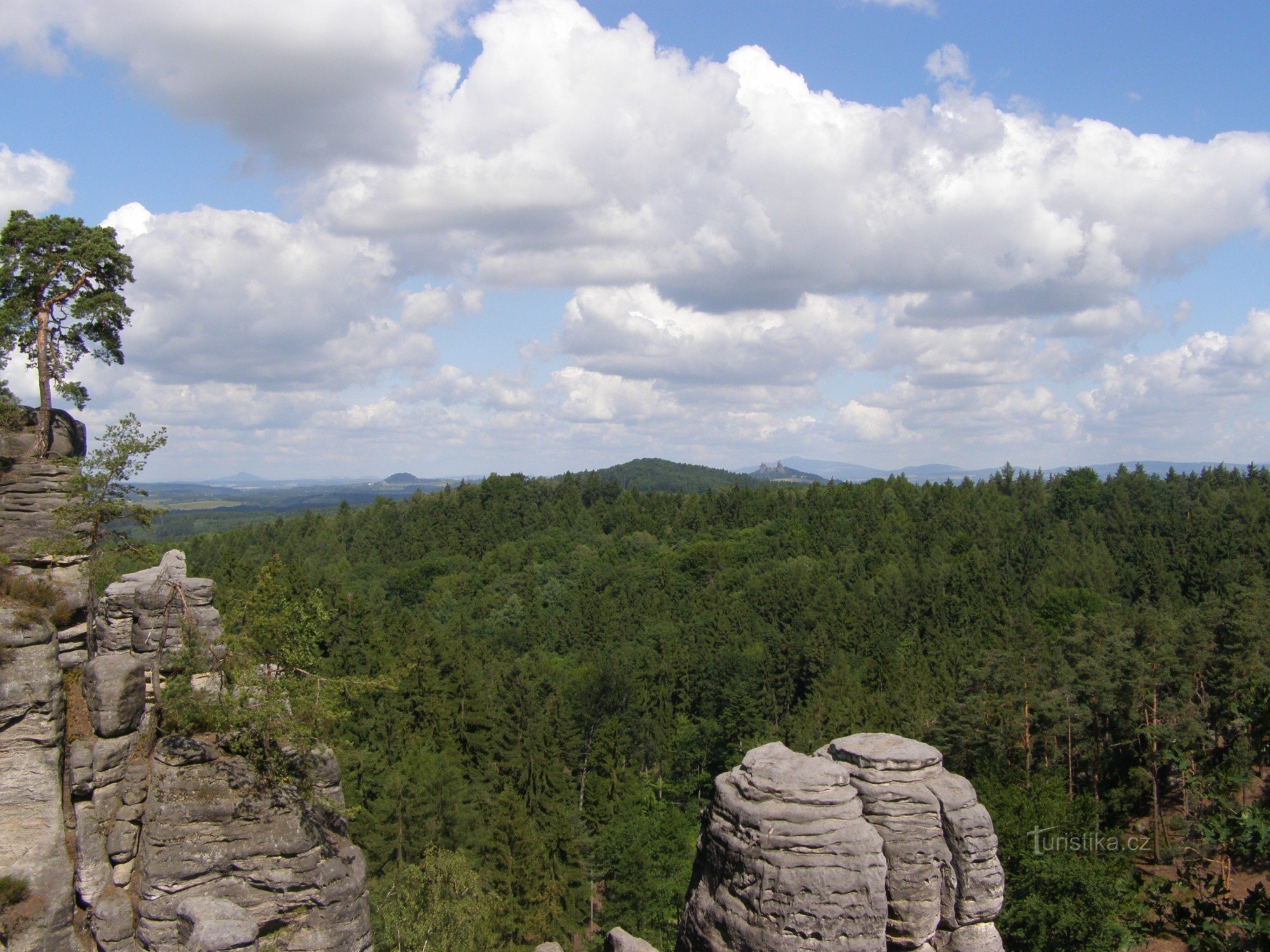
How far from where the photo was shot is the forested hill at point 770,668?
40875 mm

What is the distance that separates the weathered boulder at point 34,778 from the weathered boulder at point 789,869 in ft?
43.7

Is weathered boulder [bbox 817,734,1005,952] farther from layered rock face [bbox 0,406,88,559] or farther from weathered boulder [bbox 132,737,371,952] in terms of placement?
layered rock face [bbox 0,406,88,559]

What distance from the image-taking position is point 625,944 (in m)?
16.0

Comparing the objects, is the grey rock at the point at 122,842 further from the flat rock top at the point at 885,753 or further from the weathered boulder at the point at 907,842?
the weathered boulder at the point at 907,842

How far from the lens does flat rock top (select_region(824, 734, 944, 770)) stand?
1557 centimetres

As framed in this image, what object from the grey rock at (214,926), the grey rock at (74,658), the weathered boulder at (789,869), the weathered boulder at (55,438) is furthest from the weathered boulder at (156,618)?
the weathered boulder at (789,869)

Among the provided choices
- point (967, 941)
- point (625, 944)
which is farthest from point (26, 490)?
point (967, 941)

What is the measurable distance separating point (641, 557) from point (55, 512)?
413 feet

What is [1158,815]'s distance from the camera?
1843 inches

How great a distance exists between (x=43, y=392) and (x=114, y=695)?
1318 cm

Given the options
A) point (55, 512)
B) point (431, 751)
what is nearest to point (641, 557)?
point (431, 751)

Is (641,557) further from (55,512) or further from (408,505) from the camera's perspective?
(55,512)

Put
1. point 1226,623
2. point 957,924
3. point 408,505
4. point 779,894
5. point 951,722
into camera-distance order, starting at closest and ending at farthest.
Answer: point 779,894 → point 957,924 → point 951,722 → point 1226,623 → point 408,505

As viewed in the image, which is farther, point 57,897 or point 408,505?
point 408,505
